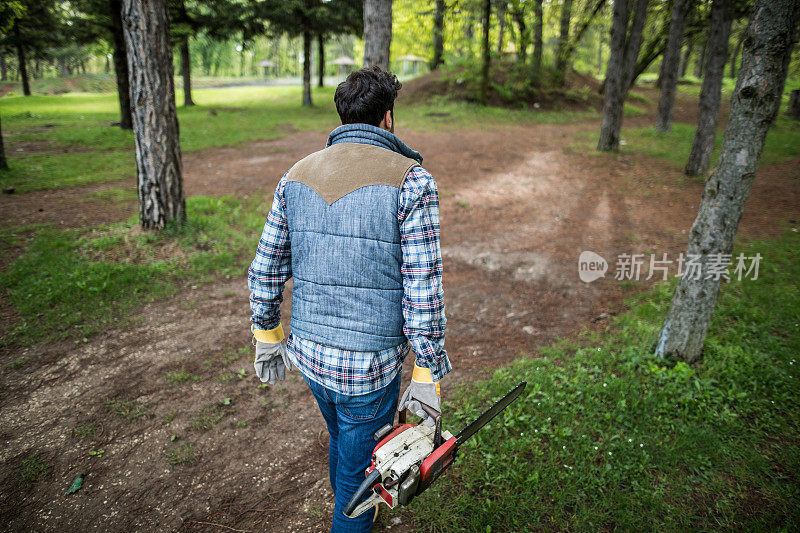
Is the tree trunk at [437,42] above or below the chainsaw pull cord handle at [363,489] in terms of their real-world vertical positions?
above

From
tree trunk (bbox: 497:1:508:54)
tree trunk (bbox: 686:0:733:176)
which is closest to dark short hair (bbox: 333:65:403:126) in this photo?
tree trunk (bbox: 686:0:733:176)

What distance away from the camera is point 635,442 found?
3.21 meters

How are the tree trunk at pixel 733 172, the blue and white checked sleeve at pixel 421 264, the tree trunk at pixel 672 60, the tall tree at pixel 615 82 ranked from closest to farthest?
the blue and white checked sleeve at pixel 421 264 < the tree trunk at pixel 733 172 < the tall tree at pixel 615 82 < the tree trunk at pixel 672 60

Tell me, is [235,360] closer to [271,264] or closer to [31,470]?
[31,470]

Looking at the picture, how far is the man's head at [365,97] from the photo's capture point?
1.89m

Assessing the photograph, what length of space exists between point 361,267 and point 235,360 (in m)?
3.13

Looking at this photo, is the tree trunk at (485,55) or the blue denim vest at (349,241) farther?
the tree trunk at (485,55)

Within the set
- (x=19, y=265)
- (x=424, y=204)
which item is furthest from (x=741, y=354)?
(x=19, y=265)

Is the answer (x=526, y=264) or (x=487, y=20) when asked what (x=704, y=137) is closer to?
(x=526, y=264)

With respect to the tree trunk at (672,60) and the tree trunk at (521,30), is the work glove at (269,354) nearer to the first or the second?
the tree trunk at (672,60)

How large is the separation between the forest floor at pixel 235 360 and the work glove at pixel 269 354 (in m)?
1.15

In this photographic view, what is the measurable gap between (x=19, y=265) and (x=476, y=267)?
6221 mm

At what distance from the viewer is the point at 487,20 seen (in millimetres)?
16672

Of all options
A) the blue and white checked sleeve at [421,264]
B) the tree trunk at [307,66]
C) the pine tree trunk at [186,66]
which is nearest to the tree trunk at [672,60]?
the blue and white checked sleeve at [421,264]
